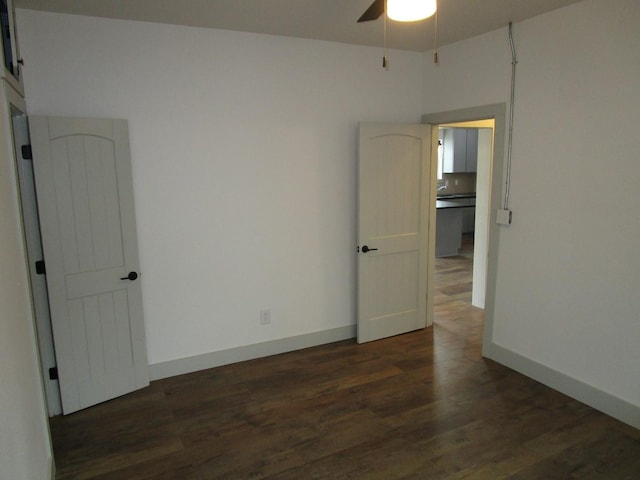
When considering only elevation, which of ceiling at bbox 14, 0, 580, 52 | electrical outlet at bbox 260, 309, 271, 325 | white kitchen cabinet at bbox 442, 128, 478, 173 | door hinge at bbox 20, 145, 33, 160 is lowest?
electrical outlet at bbox 260, 309, 271, 325

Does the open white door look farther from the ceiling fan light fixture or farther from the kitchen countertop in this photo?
the kitchen countertop

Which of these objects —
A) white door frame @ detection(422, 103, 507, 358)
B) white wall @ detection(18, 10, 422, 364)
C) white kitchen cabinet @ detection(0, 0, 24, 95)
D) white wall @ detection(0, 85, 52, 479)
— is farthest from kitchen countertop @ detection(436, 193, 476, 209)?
white wall @ detection(0, 85, 52, 479)

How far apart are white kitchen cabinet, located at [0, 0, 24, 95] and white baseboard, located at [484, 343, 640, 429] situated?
3865mm

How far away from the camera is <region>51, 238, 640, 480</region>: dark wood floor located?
7.85ft

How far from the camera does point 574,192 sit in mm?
2955

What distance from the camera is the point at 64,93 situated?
290cm

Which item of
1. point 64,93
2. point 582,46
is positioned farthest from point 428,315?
point 64,93

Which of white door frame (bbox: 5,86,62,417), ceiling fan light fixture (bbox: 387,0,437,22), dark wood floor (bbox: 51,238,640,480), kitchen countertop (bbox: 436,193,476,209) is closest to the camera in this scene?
ceiling fan light fixture (bbox: 387,0,437,22)

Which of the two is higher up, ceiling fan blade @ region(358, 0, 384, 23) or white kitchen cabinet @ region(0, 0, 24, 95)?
ceiling fan blade @ region(358, 0, 384, 23)

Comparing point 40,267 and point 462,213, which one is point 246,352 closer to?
point 40,267

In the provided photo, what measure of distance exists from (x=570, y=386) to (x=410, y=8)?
2.80m

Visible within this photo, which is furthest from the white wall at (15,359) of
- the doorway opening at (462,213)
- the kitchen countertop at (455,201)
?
the kitchen countertop at (455,201)

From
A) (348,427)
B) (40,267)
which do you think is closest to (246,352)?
(348,427)

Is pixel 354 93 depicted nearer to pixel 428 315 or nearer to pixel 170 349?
pixel 428 315
